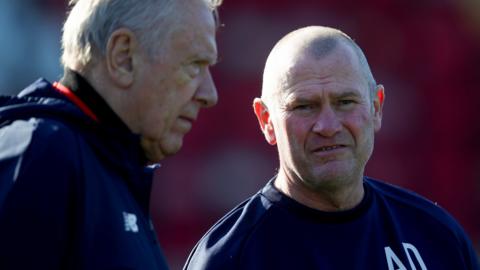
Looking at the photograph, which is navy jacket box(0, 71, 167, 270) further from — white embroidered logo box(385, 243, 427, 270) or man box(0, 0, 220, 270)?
white embroidered logo box(385, 243, 427, 270)

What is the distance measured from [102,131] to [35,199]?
0.35 metres

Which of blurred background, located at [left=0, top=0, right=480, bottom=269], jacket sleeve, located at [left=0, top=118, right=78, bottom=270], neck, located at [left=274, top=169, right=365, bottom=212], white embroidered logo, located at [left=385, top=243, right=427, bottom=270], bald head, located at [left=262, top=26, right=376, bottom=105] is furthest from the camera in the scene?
blurred background, located at [left=0, top=0, right=480, bottom=269]

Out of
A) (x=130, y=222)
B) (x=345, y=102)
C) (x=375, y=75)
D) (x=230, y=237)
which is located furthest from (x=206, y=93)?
(x=375, y=75)

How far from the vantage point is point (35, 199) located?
2914mm

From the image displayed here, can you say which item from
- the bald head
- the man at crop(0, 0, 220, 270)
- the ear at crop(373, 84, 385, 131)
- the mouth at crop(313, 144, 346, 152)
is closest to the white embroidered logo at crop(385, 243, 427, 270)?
the mouth at crop(313, 144, 346, 152)

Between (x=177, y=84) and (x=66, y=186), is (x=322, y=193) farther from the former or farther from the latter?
(x=66, y=186)

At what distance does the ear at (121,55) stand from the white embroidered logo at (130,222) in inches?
15.8

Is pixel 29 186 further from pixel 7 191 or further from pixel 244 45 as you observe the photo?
pixel 244 45

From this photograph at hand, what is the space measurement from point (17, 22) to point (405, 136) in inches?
151

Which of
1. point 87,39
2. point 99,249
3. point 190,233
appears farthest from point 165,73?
point 190,233

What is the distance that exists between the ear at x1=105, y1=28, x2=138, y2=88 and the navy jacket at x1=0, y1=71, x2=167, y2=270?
9 centimetres

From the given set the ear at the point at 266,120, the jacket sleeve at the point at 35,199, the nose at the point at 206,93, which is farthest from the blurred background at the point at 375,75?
the jacket sleeve at the point at 35,199

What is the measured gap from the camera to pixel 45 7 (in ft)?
34.5

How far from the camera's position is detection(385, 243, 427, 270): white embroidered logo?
4195 millimetres
